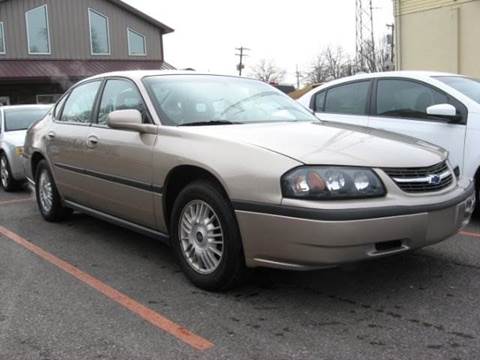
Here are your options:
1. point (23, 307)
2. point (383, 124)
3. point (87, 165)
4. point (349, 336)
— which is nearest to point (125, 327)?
point (23, 307)

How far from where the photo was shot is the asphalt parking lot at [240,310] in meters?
3.24

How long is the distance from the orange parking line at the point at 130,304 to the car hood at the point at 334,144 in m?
1.21


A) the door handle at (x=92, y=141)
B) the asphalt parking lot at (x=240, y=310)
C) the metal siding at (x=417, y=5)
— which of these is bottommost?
the asphalt parking lot at (x=240, y=310)

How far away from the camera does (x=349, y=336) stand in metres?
3.34

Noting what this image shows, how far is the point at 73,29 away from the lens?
84.8 feet

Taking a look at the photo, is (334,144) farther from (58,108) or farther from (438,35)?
(438,35)

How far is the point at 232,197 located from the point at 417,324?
1.33m

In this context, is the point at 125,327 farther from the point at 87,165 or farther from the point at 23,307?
the point at 87,165

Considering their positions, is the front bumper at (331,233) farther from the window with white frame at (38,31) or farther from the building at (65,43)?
the window with white frame at (38,31)

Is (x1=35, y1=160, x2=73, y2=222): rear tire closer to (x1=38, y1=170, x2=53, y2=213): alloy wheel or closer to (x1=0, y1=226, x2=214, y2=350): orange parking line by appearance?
(x1=38, y1=170, x2=53, y2=213): alloy wheel

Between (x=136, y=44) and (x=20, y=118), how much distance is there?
1817 centimetres

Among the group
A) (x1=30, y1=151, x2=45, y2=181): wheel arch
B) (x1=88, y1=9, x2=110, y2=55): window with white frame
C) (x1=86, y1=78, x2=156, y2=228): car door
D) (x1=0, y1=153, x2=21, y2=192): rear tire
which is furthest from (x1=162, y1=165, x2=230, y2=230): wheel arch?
(x1=88, y1=9, x2=110, y2=55): window with white frame

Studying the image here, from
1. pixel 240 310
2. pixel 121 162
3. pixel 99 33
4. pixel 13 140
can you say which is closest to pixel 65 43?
pixel 99 33

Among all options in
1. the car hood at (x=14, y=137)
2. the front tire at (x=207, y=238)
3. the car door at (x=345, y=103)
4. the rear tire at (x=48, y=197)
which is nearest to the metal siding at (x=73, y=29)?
the car hood at (x=14, y=137)
